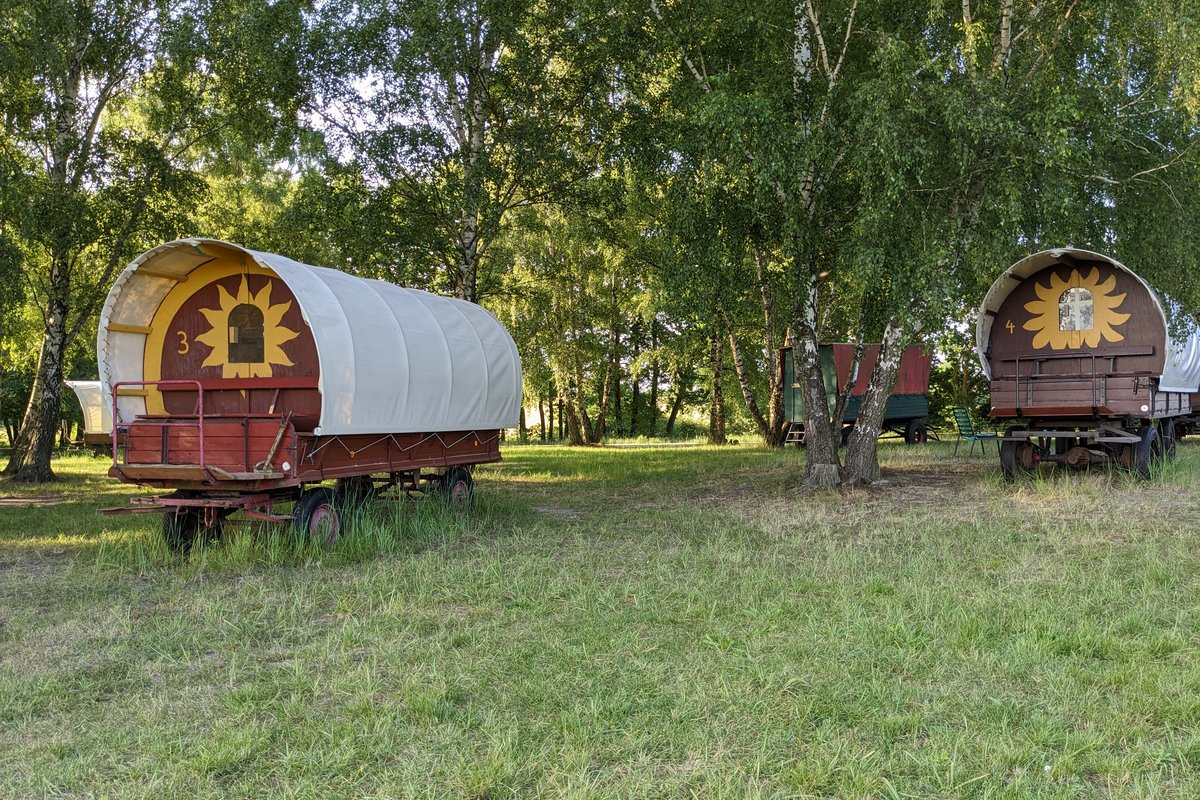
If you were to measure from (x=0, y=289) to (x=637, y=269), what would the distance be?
2031 cm

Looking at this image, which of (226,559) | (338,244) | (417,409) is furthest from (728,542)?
(338,244)

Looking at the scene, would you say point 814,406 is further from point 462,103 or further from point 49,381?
point 49,381

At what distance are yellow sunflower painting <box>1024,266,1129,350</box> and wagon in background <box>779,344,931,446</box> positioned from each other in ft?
26.6

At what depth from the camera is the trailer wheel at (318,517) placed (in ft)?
30.4

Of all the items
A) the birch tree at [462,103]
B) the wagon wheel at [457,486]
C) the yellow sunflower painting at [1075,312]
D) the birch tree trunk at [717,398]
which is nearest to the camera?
the wagon wheel at [457,486]

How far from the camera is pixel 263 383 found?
9.95 metres

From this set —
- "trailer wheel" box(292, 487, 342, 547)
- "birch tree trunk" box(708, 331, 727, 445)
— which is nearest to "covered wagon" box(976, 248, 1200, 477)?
"trailer wheel" box(292, 487, 342, 547)

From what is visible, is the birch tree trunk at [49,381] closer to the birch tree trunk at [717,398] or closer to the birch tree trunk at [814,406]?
the birch tree trunk at [814,406]

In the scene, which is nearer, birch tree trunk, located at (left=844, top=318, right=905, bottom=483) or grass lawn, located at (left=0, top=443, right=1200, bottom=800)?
grass lawn, located at (left=0, top=443, right=1200, bottom=800)

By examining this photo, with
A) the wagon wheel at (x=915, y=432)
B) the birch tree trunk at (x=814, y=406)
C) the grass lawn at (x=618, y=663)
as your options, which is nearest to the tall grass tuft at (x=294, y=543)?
the grass lawn at (x=618, y=663)

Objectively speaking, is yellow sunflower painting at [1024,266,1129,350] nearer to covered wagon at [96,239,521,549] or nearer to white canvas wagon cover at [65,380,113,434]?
covered wagon at [96,239,521,549]

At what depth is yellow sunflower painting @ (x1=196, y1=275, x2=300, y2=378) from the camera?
1003 cm

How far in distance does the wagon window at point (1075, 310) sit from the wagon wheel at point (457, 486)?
9486 mm

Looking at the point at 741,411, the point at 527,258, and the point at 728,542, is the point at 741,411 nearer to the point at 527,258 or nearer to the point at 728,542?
the point at 527,258
